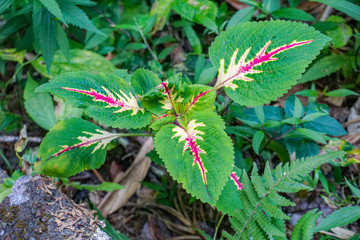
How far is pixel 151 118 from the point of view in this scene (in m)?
1.27

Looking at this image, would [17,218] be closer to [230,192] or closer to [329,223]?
[230,192]

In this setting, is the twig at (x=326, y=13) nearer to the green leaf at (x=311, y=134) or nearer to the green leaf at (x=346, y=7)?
the green leaf at (x=346, y=7)

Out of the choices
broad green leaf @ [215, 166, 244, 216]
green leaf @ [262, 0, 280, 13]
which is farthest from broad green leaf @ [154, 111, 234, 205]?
green leaf @ [262, 0, 280, 13]

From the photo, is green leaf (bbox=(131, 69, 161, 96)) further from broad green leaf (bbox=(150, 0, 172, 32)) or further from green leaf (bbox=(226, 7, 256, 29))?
broad green leaf (bbox=(150, 0, 172, 32))

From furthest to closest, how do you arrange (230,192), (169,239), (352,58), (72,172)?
(352,58) < (169,239) < (72,172) < (230,192)

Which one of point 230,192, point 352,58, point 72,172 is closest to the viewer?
point 230,192

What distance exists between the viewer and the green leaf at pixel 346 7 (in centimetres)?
165

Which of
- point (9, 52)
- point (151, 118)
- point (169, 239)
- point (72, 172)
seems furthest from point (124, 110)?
point (9, 52)

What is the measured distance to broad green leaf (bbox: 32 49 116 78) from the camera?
2.08 metres

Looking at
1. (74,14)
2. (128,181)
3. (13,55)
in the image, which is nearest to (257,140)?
(128,181)

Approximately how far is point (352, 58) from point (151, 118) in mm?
1447

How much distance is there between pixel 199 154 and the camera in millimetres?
1150

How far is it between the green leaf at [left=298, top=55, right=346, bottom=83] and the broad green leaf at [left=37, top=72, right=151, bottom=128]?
117 centimetres

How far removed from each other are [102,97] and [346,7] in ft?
4.28
